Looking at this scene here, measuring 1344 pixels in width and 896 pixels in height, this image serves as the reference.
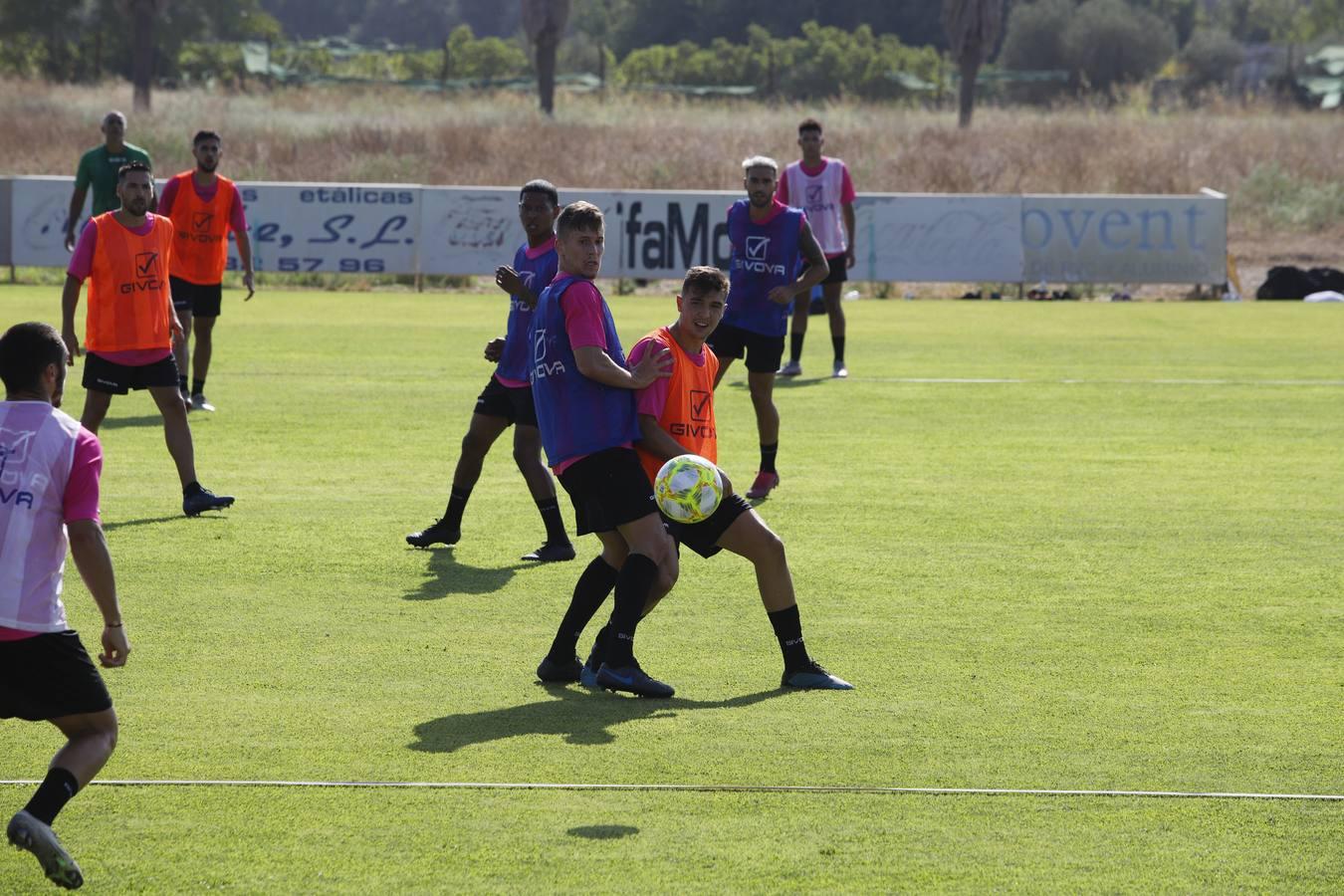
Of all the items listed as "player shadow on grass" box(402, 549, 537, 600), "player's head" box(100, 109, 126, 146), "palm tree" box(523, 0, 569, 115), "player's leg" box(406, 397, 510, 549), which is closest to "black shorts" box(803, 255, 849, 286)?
"player's head" box(100, 109, 126, 146)

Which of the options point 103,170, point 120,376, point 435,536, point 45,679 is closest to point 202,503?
point 120,376

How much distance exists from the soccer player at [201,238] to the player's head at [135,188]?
3.51m

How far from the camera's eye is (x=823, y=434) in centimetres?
1398

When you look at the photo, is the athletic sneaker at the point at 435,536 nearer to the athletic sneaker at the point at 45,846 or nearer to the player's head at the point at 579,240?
the player's head at the point at 579,240

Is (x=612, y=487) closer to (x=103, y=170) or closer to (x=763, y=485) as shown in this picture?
(x=763, y=485)

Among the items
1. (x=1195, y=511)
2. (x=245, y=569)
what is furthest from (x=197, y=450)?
(x=1195, y=511)

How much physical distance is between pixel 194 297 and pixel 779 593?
878cm

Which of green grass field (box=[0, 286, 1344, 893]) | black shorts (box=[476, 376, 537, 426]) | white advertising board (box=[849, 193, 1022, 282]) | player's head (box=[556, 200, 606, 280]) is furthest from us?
white advertising board (box=[849, 193, 1022, 282])

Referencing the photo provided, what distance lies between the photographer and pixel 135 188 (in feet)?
34.9

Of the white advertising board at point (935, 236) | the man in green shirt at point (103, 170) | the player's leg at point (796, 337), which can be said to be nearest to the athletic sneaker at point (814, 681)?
Answer: the player's leg at point (796, 337)

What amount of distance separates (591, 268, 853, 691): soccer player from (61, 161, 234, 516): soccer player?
14.0 ft

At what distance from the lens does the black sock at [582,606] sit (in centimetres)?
704

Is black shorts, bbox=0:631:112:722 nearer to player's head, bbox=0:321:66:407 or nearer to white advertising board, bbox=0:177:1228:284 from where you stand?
player's head, bbox=0:321:66:407

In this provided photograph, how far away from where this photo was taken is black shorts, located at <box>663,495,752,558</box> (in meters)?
6.74
